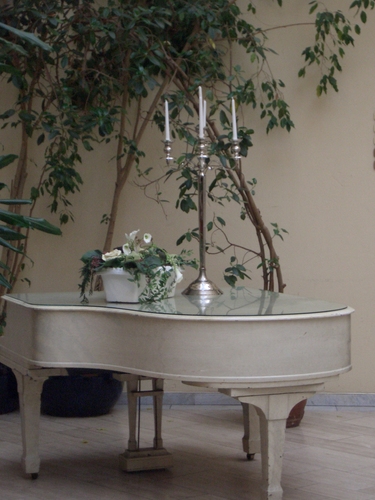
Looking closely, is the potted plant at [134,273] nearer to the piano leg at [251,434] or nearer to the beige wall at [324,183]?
the piano leg at [251,434]

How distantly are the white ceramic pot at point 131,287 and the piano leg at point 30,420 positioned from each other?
655mm

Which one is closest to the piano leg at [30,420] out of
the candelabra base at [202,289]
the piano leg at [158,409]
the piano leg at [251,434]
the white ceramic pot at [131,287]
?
the piano leg at [158,409]

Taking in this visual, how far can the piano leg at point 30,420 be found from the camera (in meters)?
3.29

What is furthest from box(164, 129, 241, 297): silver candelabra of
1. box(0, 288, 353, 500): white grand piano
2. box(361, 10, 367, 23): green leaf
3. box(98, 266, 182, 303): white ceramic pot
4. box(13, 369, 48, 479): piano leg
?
box(361, 10, 367, 23): green leaf

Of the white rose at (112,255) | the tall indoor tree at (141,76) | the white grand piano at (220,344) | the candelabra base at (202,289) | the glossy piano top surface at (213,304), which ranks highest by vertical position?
the tall indoor tree at (141,76)

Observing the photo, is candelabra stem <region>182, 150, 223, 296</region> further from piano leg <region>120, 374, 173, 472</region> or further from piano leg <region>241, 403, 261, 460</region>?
piano leg <region>241, 403, 261, 460</region>

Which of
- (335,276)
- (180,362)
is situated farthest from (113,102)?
(180,362)

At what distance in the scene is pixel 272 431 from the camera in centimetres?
262

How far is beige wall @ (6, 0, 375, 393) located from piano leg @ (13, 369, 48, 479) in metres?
1.62

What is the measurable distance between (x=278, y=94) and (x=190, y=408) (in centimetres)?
203

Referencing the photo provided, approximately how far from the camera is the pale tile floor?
317 cm

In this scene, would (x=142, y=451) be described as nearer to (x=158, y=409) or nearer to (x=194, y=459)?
(x=158, y=409)

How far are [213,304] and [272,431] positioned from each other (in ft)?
1.64

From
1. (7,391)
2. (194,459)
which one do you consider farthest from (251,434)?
(7,391)
